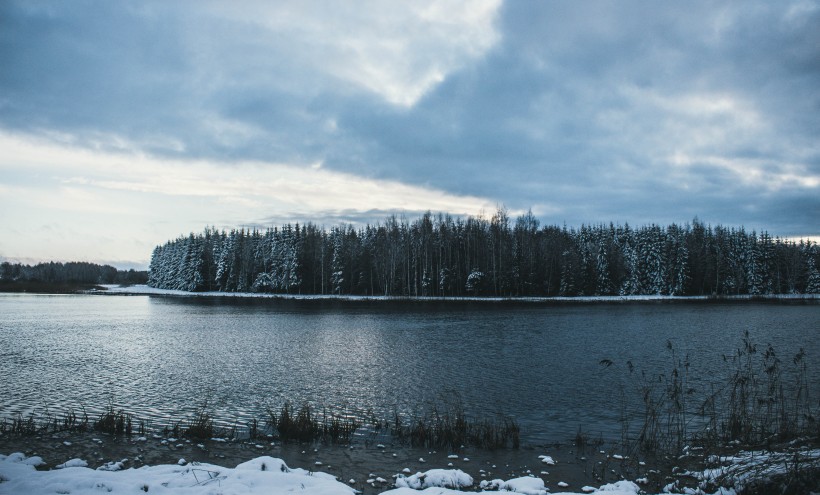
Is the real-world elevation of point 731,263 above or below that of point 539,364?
above

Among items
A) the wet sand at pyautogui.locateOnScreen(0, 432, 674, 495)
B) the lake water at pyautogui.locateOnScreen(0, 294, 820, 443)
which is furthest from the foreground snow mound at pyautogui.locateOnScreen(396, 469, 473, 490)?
the lake water at pyautogui.locateOnScreen(0, 294, 820, 443)

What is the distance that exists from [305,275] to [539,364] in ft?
268

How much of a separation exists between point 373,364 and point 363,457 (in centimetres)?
1310

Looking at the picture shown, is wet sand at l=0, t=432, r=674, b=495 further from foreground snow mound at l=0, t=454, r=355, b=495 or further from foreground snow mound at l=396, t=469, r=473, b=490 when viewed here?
foreground snow mound at l=0, t=454, r=355, b=495

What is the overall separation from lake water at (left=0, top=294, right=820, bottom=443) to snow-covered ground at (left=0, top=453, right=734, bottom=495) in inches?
160

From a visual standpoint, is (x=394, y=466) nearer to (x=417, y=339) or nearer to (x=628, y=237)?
(x=417, y=339)

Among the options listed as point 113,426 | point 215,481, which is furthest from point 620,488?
point 113,426

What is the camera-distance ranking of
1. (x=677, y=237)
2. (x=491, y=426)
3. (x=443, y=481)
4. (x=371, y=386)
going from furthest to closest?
(x=677, y=237) → (x=371, y=386) → (x=491, y=426) → (x=443, y=481)

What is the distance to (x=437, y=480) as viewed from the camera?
28.8ft

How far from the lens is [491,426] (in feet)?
40.5

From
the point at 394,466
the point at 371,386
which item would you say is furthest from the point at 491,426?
the point at 371,386

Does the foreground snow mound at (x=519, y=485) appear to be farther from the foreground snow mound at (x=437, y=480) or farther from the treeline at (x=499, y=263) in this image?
the treeline at (x=499, y=263)

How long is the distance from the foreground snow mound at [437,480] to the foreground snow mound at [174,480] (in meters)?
1.19

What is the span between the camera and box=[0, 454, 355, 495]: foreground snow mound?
294 inches
